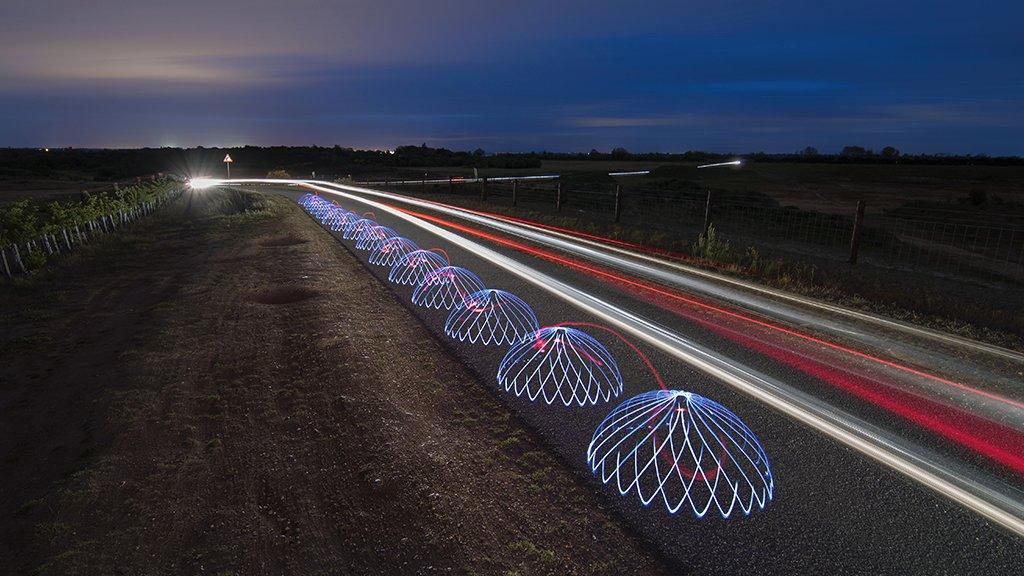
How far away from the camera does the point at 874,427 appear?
4988 millimetres

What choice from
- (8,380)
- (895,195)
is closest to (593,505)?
(8,380)

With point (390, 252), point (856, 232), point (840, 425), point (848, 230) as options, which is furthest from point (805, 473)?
point (848, 230)

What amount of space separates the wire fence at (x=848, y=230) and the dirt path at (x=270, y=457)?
11911mm

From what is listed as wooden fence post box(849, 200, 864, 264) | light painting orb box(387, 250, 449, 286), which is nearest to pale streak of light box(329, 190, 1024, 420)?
light painting orb box(387, 250, 449, 286)

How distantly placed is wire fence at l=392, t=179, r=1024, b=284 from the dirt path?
11911 millimetres

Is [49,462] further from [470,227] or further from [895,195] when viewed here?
[895,195]

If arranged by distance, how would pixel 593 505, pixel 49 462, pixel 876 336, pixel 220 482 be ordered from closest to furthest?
pixel 593 505
pixel 220 482
pixel 49 462
pixel 876 336

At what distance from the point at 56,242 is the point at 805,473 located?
17.6 metres

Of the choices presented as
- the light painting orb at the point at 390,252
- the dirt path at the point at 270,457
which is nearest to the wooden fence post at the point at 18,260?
the dirt path at the point at 270,457

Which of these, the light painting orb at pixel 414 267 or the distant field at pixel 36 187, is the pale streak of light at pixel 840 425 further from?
the distant field at pixel 36 187

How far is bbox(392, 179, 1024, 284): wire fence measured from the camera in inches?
593

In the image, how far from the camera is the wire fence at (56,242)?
12.7 m

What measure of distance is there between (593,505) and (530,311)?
4.66 meters

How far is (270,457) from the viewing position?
4.57 m
